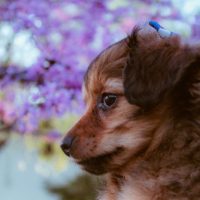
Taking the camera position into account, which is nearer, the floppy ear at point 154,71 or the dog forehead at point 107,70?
the floppy ear at point 154,71

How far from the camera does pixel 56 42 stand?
4484mm

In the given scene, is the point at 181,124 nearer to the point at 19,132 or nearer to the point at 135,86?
the point at 135,86

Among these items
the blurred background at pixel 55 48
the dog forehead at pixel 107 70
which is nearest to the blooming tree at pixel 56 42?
the blurred background at pixel 55 48

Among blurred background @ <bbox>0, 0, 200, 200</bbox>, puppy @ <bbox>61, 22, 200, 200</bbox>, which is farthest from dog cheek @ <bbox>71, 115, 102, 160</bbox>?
blurred background @ <bbox>0, 0, 200, 200</bbox>

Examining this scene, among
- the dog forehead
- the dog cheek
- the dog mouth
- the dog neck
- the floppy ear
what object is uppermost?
the dog forehead

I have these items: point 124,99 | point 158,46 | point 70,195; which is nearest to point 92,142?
point 124,99

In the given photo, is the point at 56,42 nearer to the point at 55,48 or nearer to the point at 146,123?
the point at 55,48

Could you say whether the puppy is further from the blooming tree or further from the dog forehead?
the blooming tree

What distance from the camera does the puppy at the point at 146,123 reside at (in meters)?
2.34

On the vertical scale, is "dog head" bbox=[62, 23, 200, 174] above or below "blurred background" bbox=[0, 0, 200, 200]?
below

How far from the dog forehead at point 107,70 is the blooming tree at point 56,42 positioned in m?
1.42

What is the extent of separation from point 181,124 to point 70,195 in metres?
3.44

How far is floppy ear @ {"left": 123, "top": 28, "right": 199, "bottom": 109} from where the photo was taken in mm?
2318

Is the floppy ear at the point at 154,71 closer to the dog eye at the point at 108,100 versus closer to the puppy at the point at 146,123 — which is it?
the puppy at the point at 146,123
